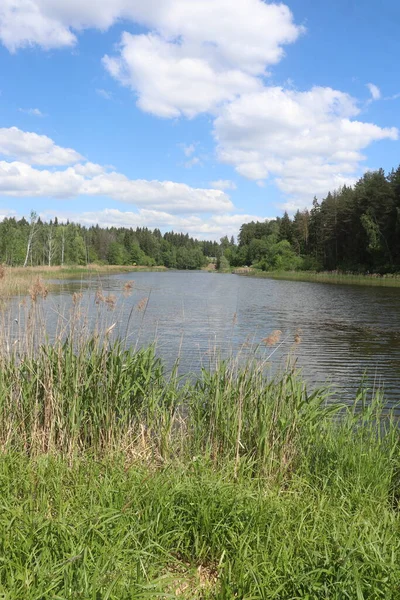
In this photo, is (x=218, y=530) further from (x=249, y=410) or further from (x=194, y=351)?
(x=194, y=351)

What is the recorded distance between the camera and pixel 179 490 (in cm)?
370

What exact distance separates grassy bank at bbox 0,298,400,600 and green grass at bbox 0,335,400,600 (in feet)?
0.05

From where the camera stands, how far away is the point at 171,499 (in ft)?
11.7

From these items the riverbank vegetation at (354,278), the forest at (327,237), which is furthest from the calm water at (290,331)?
the riverbank vegetation at (354,278)

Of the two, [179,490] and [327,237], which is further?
[327,237]

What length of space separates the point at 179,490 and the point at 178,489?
11mm

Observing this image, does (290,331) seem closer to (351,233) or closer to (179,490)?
(179,490)

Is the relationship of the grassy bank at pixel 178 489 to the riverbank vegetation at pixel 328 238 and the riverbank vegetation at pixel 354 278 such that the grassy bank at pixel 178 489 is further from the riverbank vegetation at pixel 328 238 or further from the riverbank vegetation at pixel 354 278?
the riverbank vegetation at pixel 354 278

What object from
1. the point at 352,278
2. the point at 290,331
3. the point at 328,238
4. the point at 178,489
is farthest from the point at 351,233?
the point at 178,489

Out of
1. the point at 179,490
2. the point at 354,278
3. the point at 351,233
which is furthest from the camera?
the point at 351,233

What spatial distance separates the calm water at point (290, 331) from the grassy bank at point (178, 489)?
80 cm

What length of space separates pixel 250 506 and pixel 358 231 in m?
71.8

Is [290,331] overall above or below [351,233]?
below

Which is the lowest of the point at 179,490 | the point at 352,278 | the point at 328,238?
the point at 179,490
